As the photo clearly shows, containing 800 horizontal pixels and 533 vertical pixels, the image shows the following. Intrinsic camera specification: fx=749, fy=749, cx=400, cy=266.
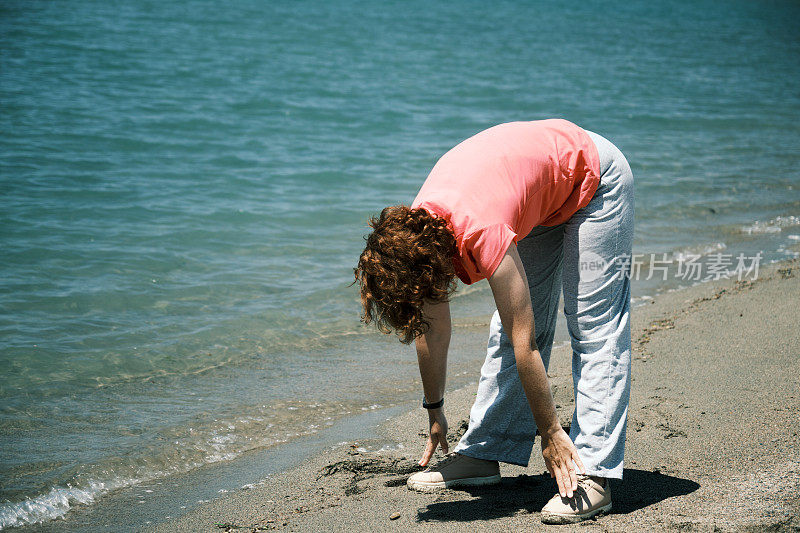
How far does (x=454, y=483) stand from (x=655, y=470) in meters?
0.83

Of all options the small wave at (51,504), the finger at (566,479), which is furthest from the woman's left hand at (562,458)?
the small wave at (51,504)

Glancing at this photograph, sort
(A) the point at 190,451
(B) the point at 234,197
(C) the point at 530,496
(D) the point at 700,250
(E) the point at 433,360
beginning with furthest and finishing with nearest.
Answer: (B) the point at 234,197 < (D) the point at 700,250 < (A) the point at 190,451 < (C) the point at 530,496 < (E) the point at 433,360

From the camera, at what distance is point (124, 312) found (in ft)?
19.3

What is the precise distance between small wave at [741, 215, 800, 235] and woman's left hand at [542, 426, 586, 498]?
6.34 m

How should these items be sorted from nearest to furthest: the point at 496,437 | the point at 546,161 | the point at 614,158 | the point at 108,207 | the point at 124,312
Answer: the point at 546,161, the point at 614,158, the point at 496,437, the point at 124,312, the point at 108,207

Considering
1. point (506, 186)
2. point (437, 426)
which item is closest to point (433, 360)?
point (437, 426)

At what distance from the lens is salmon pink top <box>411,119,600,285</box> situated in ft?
7.46

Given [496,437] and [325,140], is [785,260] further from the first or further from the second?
[325,140]

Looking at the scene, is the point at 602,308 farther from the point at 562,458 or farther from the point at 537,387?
the point at 562,458

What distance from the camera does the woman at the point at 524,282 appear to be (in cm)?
228

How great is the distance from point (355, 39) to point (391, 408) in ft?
77.9

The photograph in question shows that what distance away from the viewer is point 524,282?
91.7 inches

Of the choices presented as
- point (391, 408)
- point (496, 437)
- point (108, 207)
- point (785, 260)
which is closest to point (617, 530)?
point (496, 437)

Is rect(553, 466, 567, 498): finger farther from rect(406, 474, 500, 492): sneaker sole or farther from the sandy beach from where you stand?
rect(406, 474, 500, 492): sneaker sole
